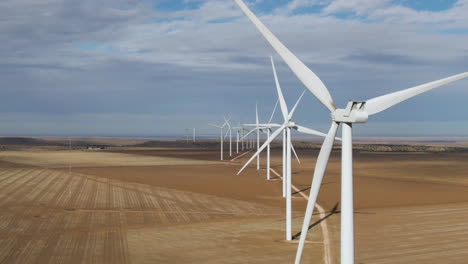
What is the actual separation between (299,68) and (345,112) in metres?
2.60

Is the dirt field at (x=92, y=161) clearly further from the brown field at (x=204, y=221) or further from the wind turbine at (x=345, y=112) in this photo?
the wind turbine at (x=345, y=112)

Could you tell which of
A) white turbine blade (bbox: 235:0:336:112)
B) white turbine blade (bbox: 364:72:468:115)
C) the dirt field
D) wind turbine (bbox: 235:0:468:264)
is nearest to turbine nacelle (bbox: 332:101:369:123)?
wind turbine (bbox: 235:0:468:264)

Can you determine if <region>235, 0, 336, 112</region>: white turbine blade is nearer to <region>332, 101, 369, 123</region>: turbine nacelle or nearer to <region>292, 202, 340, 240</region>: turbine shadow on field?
<region>332, 101, 369, 123</region>: turbine nacelle

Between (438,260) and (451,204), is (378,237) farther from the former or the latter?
(451,204)

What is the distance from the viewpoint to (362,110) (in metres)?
13.7

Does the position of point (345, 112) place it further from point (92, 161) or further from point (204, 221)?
point (92, 161)

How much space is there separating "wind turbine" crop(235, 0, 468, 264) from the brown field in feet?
34.9

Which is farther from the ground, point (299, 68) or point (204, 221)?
point (299, 68)

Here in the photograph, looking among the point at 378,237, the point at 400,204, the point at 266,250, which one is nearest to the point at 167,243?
the point at 266,250

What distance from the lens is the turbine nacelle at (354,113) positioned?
13539 mm

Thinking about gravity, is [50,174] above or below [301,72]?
below

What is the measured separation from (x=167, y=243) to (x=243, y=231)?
5.27 m

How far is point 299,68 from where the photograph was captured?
1574cm

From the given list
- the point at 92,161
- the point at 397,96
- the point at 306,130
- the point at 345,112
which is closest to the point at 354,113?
the point at 345,112
